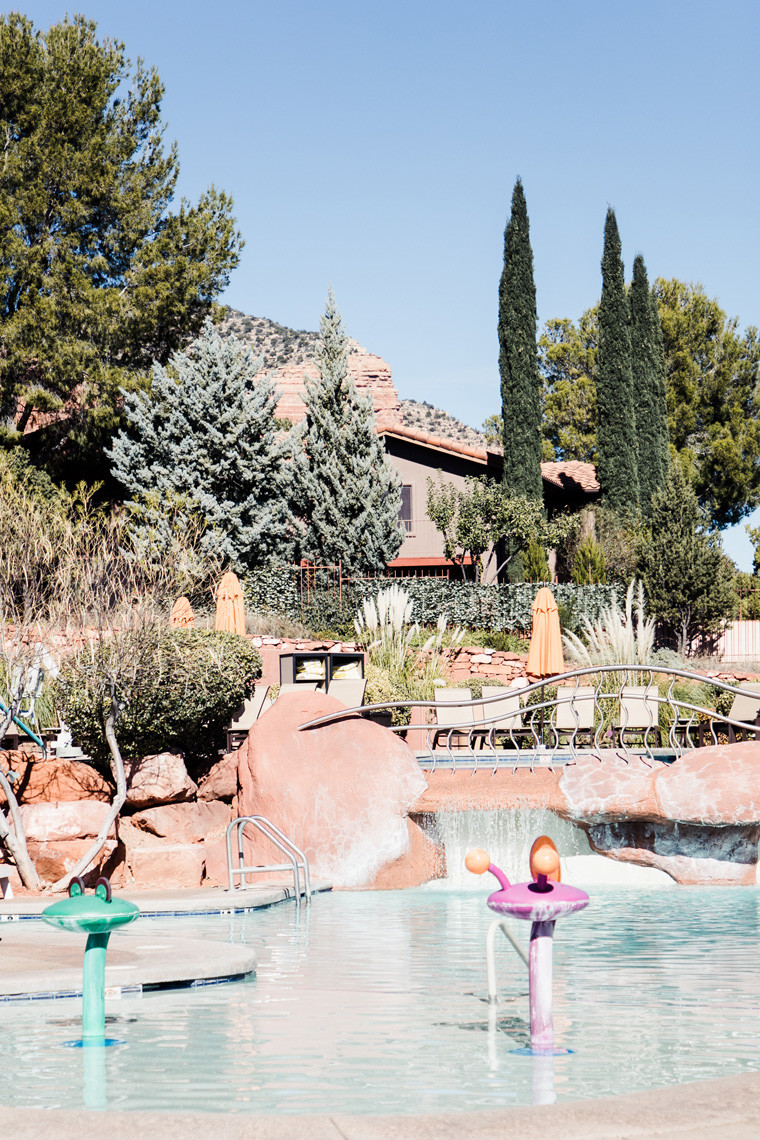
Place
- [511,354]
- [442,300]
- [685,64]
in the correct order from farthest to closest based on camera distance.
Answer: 1. [511,354]
2. [442,300]
3. [685,64]

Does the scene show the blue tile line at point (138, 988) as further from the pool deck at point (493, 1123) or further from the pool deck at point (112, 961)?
the pool deck at point (493, 1123)

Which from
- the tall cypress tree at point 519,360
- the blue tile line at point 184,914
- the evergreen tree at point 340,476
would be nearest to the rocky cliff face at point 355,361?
the tall cypress tree at point 519,360

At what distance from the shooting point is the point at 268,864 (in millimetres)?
11703

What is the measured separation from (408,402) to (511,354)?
37.5m

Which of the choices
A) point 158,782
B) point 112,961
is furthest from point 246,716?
point 112,961

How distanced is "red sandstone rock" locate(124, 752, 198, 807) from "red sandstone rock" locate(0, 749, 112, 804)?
345 mm

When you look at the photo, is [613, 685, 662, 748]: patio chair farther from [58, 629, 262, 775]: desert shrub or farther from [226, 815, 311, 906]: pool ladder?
[226, 815, 311, 906]: pool ladder

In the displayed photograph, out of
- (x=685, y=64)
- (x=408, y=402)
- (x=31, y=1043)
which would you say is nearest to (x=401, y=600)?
(x=685, y=64)

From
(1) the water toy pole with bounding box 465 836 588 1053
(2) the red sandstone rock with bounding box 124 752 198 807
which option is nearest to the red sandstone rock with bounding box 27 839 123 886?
(2) the red sandstone rock with bounding box 124 752 198 807

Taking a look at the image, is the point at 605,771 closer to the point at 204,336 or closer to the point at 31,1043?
the point at 31,1043

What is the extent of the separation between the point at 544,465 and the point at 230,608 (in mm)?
22236

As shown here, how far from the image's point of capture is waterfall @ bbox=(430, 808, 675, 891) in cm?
1145

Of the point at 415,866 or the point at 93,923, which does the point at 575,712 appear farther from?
the point at 93,923

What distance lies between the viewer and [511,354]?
3180 cm
